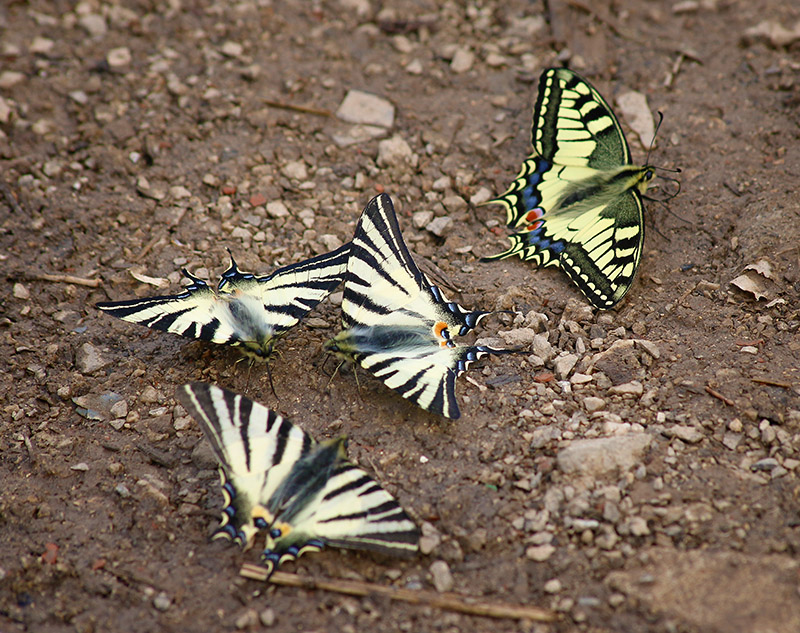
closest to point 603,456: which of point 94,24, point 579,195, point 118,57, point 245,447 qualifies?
point 245,447

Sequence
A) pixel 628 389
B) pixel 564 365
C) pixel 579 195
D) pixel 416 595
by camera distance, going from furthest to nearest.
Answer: pixel 579 195, pixel 564 365, pixel 628 389, pixel 416 595

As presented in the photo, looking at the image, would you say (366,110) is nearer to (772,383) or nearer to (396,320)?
(396,320)

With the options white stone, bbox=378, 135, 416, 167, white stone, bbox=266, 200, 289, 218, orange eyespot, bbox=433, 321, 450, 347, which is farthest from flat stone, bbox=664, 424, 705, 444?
white stone, bbox=266, 200, 289, 218

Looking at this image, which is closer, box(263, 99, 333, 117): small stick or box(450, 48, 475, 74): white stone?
box(263, 99, 333, 117): small stick

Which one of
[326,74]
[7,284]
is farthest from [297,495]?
[326,74]

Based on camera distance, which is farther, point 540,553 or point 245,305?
point 245,305

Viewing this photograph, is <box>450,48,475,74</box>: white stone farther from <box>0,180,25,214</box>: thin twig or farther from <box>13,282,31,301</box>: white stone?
<box>13,282,31,301</box>: white stone

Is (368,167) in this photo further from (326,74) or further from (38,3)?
(38,3)
